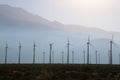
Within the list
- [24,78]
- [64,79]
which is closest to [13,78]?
[24,78]

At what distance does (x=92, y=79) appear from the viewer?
161ft

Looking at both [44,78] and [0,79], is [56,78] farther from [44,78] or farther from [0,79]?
[0,79]

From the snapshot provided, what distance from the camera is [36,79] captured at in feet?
154

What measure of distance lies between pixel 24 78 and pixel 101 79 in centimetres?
1252

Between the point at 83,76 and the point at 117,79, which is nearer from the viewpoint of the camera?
the point at 117,79

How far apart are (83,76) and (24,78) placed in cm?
1105

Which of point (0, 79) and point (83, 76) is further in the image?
point (83, 76)

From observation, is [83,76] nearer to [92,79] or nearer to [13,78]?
[92,79]

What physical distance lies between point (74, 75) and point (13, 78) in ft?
39.3

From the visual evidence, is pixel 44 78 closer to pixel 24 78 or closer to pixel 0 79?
pixel 24 78

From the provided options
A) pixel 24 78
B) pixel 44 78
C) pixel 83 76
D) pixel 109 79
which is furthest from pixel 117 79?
pixel 24 78

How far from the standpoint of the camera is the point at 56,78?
1949 inches

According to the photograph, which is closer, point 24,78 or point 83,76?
point 24,78

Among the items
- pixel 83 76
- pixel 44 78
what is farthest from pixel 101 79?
pixel 44 78
